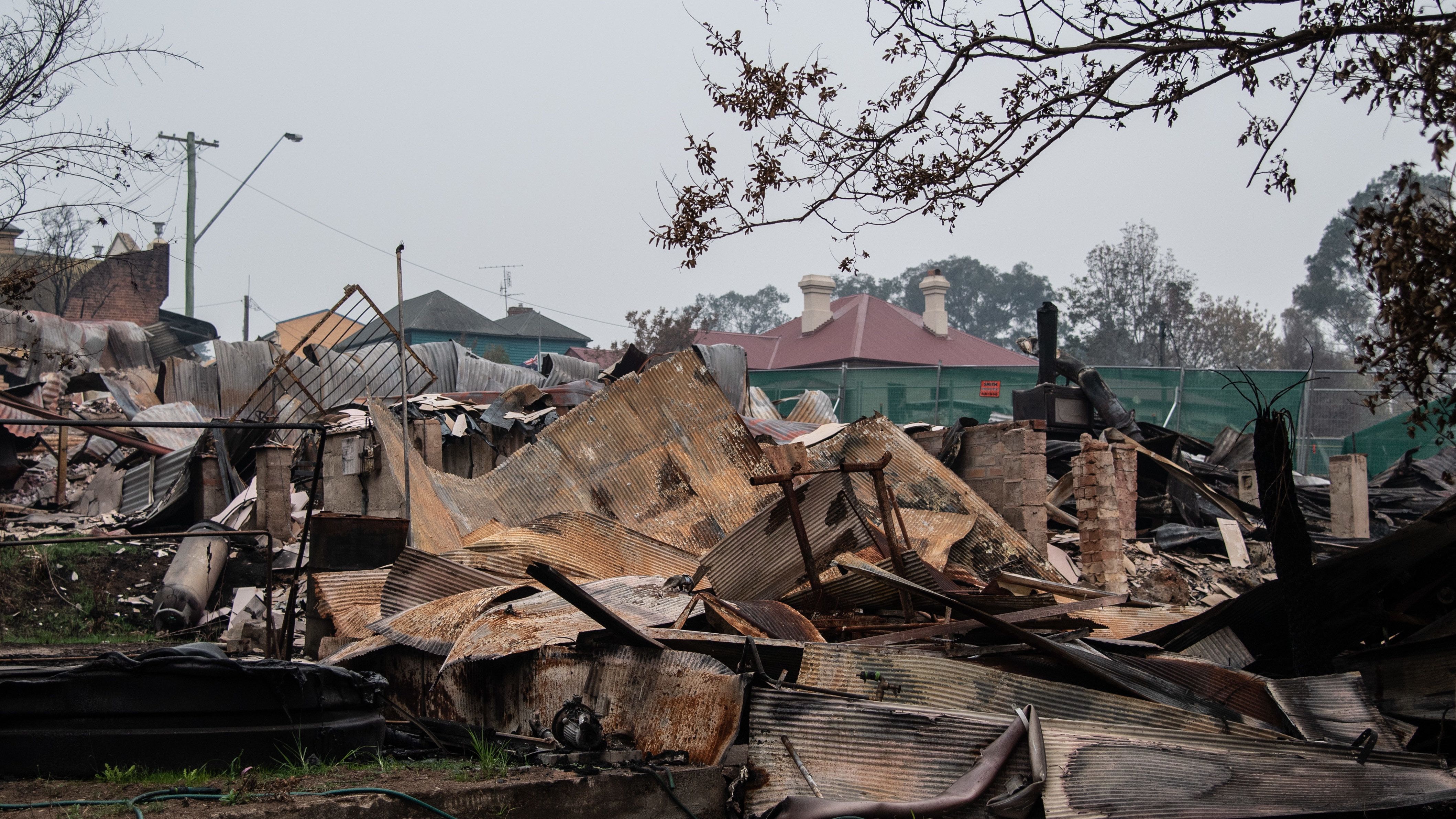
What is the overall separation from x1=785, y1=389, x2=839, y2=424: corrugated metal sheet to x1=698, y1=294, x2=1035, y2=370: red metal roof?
47.8ft

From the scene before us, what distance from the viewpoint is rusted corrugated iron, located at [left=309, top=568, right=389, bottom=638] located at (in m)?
6.53

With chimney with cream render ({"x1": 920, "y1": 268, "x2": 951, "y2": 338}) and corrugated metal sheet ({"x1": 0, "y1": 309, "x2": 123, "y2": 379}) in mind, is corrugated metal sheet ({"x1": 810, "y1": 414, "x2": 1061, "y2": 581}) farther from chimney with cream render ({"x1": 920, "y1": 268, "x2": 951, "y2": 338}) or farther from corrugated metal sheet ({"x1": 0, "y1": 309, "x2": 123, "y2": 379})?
chimney with cream render ({"x1": 920, "y1": 268, "x2": 951, "y2": 338})

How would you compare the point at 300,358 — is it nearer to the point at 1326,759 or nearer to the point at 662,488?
the point at 662,488

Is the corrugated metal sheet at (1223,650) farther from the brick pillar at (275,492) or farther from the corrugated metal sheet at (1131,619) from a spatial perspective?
the brick pillar at (275,492)

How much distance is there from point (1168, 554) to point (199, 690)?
33.3 feet

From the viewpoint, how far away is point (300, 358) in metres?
16.9

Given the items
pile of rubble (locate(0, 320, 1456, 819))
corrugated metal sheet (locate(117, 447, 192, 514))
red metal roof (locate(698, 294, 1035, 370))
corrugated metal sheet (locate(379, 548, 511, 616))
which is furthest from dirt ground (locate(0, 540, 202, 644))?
red metal roof (locate(698, 294, 1035, 370))

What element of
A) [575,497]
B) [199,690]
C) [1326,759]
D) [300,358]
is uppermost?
[300,358]

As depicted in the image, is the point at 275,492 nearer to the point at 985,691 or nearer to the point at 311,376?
the point at 311,376

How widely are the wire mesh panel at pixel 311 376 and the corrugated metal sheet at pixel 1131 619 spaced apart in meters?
9.57

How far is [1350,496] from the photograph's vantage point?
12.2 meters

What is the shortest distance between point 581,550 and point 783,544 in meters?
1.59

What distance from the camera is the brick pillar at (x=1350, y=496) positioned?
12.2 metres

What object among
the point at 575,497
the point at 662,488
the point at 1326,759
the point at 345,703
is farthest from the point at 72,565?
the point at 1326,759
